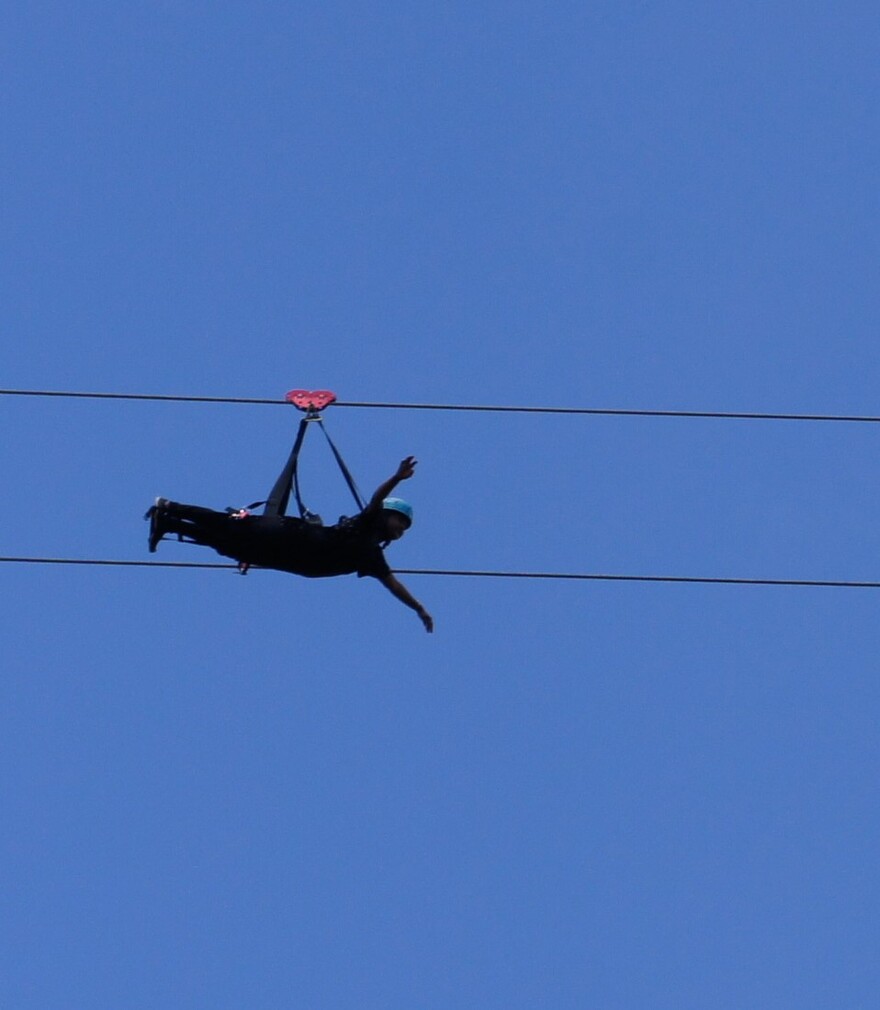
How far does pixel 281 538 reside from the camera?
1547cm

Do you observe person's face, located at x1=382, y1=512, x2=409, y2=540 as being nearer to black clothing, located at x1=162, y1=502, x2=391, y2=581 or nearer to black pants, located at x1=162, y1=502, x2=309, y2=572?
black clothing, located at x1=162, y1=502, x2=391, y2=581

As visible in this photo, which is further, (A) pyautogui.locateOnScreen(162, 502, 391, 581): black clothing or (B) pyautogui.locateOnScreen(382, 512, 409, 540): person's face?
(B) pyautogui.locateOnScreen(382, 512, 409, 540): person's face

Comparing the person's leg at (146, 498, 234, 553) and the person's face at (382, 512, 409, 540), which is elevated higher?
the person's face at (382, 512, 409, 540)

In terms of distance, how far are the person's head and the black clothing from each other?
63 millimetres

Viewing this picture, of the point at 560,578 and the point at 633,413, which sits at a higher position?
the point at 633,413

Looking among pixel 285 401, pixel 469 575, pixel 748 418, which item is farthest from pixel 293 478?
pixel 748 418

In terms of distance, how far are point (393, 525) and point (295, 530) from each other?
58 cm

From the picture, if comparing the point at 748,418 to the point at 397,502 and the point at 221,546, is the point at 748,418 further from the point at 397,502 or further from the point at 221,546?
the point at 221,546

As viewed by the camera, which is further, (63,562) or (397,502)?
(397,502)

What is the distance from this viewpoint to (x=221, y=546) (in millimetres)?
15578

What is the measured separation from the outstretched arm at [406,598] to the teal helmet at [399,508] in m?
0.33

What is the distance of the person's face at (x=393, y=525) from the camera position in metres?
15.7

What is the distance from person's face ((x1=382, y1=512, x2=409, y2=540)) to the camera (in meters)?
15.7

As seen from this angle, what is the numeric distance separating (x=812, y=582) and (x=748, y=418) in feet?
3.34
